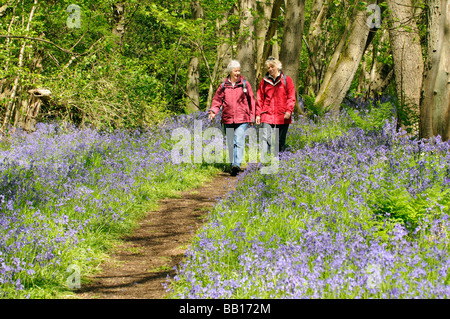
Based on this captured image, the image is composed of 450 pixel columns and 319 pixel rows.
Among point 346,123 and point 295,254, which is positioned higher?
point 346,123

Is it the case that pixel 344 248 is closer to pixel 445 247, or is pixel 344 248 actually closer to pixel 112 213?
pixel 445 247

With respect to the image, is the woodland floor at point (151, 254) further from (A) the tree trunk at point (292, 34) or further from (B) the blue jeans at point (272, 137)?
(A) the tree trunk at point (292, 34)

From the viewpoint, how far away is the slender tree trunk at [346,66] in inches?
493

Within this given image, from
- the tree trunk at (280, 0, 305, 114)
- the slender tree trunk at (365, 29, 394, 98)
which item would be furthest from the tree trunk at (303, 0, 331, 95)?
the tree trunk at (280, 0, 305, 114)

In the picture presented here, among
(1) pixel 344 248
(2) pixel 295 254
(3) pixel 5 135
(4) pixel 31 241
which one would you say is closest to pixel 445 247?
(1) pixel 344 248

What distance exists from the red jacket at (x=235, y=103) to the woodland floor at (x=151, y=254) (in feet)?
6.65

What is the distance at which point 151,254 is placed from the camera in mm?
5754

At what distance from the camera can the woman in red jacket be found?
920 cm

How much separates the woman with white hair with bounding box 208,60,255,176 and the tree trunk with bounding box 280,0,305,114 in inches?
134

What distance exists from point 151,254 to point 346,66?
28.5 ft

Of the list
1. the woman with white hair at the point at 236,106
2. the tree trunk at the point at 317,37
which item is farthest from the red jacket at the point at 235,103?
the tree trunk at the point at 317,37

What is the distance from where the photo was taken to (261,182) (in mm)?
7020

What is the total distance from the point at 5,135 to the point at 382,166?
8224mm

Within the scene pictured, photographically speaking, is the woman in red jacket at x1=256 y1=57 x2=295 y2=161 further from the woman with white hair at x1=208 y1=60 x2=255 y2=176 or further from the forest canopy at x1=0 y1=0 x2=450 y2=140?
the forest canopy at x1=0 y1=0 x2=450 y2=140
